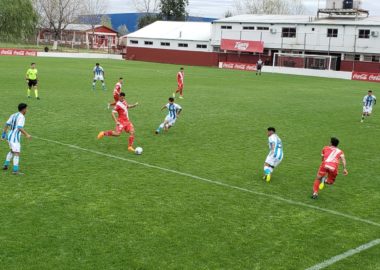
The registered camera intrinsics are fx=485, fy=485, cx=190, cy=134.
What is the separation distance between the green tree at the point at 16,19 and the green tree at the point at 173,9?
3347 cm

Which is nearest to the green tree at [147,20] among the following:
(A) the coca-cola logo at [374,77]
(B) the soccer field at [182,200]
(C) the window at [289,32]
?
(C) the window at [289,32]

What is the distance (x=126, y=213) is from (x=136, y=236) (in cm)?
117

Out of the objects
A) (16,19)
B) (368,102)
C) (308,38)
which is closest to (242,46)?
(308,38)

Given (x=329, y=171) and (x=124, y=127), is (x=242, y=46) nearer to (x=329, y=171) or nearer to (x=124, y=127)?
(x=124, y=127)

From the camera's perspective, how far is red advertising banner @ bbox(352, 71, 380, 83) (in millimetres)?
56031

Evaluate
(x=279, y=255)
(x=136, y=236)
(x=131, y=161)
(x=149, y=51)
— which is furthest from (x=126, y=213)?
(x=149, y=51)

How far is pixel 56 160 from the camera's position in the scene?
44.3 ft

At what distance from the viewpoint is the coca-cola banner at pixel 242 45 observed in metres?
71.3

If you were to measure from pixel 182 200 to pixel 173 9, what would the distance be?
10277 cm

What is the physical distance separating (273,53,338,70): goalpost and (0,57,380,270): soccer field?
152 feet

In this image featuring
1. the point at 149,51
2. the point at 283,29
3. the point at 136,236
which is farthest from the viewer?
the point at 149,51

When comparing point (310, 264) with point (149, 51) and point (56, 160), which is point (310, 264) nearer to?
point (56, 160)

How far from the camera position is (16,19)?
81312mm

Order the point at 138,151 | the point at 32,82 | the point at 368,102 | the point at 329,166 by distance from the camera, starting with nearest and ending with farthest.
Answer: the point at 329,166, the point at 138,151, the point at 368,102, the point at 32,82
